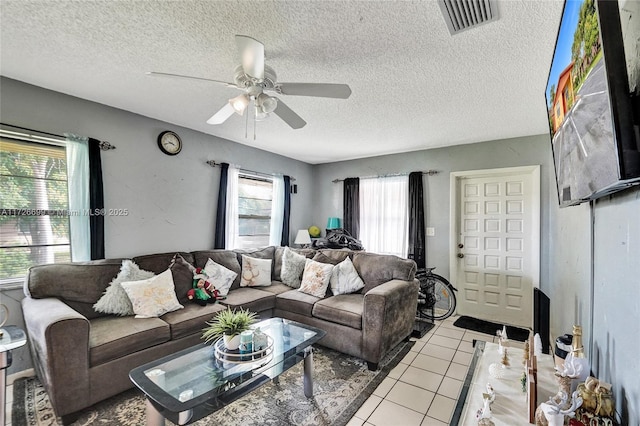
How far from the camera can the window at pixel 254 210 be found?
14.1 ft

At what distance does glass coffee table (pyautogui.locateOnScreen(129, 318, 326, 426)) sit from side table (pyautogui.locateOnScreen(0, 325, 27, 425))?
0.78 m

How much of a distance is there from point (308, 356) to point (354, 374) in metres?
0.62

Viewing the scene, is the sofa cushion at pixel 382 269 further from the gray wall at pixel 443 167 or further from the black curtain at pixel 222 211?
the black curtain at pixel 222 211

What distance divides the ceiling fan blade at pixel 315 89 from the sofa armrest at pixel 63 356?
2.08 meters

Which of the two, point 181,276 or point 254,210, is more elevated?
point 254,210

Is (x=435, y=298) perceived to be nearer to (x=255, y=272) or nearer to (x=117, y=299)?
(x=255, y=272)

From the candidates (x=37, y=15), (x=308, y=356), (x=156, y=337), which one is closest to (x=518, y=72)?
(x=308, y=356)

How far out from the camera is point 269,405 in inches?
80.3

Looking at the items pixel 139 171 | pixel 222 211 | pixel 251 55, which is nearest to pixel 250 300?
pixel 222 211

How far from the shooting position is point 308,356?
213 cm

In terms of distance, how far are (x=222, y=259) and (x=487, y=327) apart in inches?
138

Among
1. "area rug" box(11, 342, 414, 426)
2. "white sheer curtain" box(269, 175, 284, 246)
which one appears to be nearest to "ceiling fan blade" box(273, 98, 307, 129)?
"area rug" box(11, 342, 414, 426)

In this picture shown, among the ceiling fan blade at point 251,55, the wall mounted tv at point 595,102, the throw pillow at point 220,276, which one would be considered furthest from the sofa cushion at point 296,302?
the wall mounted tv at point 595,102

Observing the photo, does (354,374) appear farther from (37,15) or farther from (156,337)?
(37,15)
